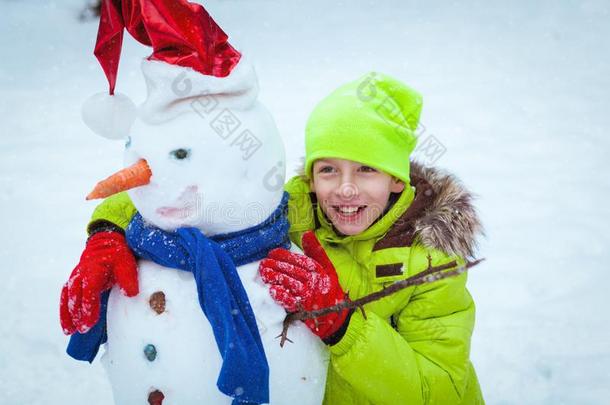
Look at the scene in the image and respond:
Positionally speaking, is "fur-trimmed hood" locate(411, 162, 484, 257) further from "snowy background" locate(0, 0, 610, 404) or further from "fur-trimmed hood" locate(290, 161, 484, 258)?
"snowy background" locate(0, 0, 610, 404)

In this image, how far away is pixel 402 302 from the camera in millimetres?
1415

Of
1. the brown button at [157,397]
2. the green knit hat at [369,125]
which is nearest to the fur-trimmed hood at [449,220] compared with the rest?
the green knit hat at [369,125]

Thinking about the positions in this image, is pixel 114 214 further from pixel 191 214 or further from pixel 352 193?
pixel 352 193

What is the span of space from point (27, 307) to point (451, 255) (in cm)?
186

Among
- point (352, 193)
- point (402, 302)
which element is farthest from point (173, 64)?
point (402, 302)

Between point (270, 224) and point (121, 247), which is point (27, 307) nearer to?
point (121, 247)

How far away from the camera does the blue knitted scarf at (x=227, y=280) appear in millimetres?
1083

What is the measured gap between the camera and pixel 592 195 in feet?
11.6

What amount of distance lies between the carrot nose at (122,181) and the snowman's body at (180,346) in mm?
176

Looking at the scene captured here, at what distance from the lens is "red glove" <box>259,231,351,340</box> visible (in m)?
1.16

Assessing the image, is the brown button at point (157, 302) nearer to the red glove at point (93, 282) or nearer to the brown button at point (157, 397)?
the red glove at point (93, 282)

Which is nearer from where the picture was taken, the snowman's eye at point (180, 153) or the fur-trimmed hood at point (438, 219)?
the snowman's eye at point (180, 153)

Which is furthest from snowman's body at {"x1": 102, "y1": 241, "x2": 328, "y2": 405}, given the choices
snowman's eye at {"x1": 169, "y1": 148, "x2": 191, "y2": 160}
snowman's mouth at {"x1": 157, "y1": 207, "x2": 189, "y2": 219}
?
snowman's eye at {"x1": 169, "y1": 148, "x2": 191, "y2": 160}

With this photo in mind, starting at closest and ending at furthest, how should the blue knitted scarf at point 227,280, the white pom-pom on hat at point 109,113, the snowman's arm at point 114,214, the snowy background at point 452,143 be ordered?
the blue knitted scarf at point 227,280 < the white pom-pom on hat at point 109,113 < the snowman's arm at point 114,214 < the snowy background at point 452,143
